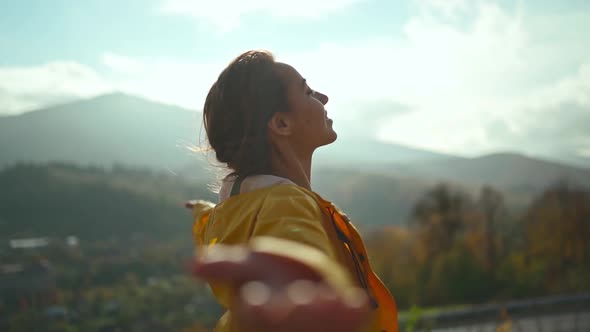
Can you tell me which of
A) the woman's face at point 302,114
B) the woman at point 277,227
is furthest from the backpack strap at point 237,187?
the woman's face at point 302,114

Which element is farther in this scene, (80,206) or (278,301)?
(80,206)

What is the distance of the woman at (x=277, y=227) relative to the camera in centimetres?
63

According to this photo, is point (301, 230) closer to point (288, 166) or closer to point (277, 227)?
point (277, 227)

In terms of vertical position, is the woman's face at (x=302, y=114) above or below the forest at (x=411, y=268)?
above

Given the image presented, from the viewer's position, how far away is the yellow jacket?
1.12m

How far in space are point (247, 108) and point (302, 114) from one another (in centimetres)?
19

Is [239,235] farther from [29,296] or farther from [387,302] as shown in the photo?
[29,296]

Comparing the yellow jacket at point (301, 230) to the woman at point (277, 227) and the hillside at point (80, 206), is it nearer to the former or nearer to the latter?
the woman at point (277, 227)

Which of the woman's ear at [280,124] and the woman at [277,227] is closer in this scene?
the woman at [277,227]

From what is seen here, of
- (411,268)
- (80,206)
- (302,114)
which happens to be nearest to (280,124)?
(302,114)

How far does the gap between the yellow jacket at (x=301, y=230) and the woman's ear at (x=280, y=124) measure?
30 centimetres

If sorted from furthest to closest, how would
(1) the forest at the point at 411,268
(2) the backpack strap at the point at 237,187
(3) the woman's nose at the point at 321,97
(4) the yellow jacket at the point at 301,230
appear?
(1) the forest at the point at 411,268, (3) the woman's nose at the point at 321,97, (2) the backpack strap at the point at 237,187, (4) the yellow jacket at the point at 301,230

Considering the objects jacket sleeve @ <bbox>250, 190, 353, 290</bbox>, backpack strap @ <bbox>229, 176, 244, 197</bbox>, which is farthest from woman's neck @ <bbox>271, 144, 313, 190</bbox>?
jacket sleeve @ <bbox>250, 190, 353, 290</bbox>

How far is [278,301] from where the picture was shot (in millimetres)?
623
